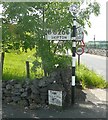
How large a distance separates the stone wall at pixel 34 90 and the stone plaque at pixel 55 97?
0.45 feet

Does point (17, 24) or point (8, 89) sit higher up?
point (17, 24)

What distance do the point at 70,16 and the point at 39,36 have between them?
107 centimetres

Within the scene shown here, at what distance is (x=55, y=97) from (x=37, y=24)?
223 centimetres

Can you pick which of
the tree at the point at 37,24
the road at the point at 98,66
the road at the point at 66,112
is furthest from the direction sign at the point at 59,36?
the road at the point at 98,66

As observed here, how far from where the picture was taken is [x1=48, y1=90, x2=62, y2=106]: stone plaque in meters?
8.21

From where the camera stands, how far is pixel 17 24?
362 inches

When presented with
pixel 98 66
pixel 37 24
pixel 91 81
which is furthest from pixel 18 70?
pixel 98 66

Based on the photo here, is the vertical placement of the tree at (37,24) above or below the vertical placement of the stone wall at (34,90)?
above

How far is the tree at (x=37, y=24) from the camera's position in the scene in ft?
29.6

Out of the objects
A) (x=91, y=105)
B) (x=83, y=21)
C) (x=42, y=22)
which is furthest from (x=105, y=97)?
(x=42, y=22)

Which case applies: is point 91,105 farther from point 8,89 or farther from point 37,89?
point 8,89

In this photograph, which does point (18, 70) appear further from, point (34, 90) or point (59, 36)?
point (34, 90)

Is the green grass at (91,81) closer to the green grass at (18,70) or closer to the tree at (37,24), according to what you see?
the green grass at (18,70)

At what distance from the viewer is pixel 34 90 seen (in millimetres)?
8414
